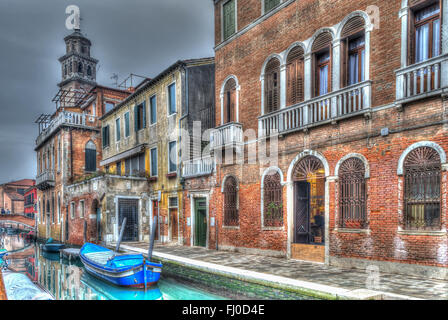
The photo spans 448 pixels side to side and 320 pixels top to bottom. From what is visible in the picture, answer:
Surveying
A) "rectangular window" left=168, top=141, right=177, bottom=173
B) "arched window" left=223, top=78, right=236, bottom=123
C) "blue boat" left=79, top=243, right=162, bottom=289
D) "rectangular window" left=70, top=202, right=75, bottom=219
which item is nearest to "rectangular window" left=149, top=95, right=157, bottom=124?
"rectangular window" left=168, top=141, right=177, bottom=173

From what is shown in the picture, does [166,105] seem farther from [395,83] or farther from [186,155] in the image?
[395,83]

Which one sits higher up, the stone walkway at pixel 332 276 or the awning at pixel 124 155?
Result: the awning at pixel 124 155

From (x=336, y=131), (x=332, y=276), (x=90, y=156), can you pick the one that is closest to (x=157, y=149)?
(x=90, y=156)

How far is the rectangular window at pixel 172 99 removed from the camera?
56.6 ft

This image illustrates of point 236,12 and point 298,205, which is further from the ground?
point 236,12

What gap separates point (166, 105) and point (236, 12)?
6303 mm

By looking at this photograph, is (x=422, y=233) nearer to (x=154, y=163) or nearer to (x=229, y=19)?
(x=229, y=19)

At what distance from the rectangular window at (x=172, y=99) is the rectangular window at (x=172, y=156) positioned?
1634mm

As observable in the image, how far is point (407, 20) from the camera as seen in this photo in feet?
26.2

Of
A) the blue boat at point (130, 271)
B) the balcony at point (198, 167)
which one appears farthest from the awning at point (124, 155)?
the blue boat at point (130, 271)

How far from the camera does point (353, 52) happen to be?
948cm

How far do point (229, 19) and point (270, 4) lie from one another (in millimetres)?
2319

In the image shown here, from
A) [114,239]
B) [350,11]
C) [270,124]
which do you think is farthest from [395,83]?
[114,239]

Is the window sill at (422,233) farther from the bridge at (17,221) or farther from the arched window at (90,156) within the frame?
the bridge at (17,221)
